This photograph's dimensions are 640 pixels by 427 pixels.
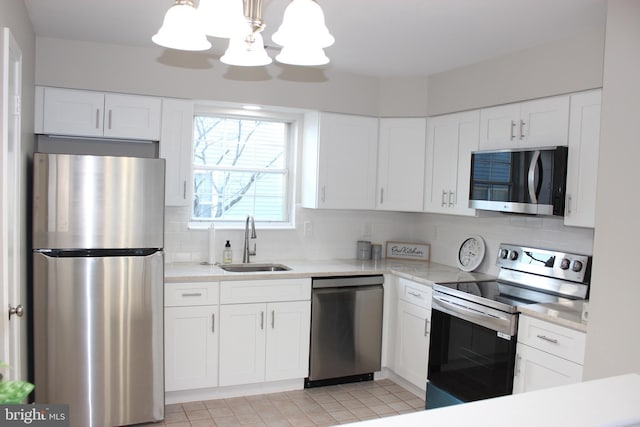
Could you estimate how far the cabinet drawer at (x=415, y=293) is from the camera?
3752mm

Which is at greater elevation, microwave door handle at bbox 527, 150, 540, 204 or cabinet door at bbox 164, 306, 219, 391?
microwave door handle at bbox 527, 150, 540, 204

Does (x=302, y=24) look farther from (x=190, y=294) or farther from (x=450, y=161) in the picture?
(x=450, y=161)

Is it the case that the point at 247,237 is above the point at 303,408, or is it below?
above

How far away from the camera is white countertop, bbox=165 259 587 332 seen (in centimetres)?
304

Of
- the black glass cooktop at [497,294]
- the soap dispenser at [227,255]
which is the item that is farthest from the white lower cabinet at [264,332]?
the black glass cooktop at [497,294]

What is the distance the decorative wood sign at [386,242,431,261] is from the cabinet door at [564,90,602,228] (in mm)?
1627

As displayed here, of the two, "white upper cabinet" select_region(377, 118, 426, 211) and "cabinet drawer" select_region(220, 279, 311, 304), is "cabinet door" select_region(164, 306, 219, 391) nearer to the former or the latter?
"cabinet drawer" select_region(220, 279, 311, 304)

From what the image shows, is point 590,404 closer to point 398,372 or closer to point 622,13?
point 622,13

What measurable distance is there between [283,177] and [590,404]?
3473mm

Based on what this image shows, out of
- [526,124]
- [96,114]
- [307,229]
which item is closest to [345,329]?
[307,229]

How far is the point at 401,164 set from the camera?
4410 mm

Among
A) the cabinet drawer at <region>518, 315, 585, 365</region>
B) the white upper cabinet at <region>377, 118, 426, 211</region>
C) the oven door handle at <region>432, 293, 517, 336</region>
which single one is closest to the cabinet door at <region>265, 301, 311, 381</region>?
the oven door handle at <region>432, 293, 517, 336</region>

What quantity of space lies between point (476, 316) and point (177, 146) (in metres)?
2.30

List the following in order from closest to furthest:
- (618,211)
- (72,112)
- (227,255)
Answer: (618,211)
(72,112)
(227,255)
